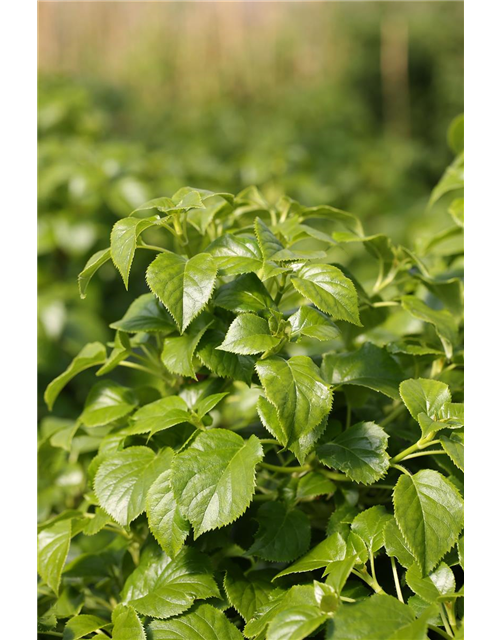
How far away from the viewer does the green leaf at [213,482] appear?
2.11 feet

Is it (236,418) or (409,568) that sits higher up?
(409,568)

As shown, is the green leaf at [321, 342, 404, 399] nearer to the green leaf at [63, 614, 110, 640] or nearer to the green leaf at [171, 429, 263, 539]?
the green leaf at [171, 429, 263, 539]

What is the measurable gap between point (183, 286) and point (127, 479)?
22cm

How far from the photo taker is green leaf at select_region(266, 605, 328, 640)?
54 cm

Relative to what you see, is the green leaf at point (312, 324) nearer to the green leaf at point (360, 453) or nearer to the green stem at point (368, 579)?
the green leaf at point (360, 453)

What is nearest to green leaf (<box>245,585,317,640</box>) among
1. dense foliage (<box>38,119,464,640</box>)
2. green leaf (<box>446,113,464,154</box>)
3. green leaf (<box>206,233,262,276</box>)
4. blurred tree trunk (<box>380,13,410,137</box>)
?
dense foliage (<box>38,119,464,640</box>)

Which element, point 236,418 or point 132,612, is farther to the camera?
point 236,418

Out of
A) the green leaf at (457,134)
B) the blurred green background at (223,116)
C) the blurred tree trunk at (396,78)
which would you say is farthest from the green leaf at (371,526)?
the blurred tree trunk at (396,78)
